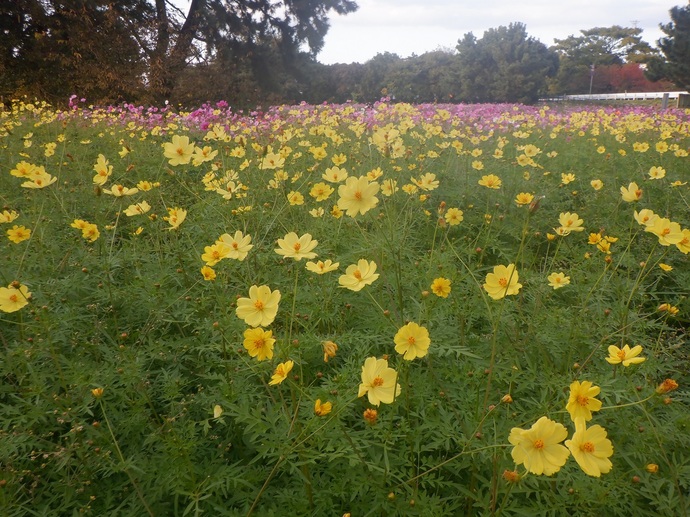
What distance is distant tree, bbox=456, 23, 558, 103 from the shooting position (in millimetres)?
20938

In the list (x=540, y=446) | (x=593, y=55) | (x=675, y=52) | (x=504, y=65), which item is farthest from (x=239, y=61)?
(x=593, y=55)

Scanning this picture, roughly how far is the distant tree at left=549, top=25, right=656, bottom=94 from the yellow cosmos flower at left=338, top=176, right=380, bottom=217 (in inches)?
1185

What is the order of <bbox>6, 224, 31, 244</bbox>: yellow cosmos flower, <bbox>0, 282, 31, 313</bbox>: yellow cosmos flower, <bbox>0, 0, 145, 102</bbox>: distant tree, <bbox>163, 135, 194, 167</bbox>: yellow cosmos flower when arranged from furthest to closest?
<bbox>0, 0, 145, 102</bbox>: distant tree → <bbox>163, 135, 194, 167</bbox>: yellow cosmos flower → <bbox>6, 224, 31, 244</bbox>: yellow cosmos flower → <bbox>0, 282, 31, 313</bbox>: yellow cosmos flower

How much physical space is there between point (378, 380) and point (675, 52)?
89.5ft

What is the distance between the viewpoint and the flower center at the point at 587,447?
2.62 feet

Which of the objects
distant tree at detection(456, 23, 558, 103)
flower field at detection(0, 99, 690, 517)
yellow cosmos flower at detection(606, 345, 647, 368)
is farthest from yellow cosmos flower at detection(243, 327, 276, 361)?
distant tree at detection(456, 23, 558, 103)

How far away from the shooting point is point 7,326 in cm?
179

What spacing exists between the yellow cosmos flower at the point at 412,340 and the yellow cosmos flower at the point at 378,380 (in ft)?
0.29

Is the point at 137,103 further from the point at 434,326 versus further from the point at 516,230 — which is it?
the point at 434,326

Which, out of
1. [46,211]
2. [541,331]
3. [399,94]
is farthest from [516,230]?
[399,94]

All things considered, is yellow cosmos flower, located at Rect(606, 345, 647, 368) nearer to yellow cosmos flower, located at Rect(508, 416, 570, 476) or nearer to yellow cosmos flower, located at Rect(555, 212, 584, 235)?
yellow cosmos flower, located at Rect(508, 416, 570, 476)

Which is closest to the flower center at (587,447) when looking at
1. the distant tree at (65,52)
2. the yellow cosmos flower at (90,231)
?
the yellow cosmos flower at (90,231)

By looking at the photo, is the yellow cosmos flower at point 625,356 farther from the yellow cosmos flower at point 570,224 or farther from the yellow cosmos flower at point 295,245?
the yellow cosmos flower at point 295,245

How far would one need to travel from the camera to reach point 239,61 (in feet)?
55.0
